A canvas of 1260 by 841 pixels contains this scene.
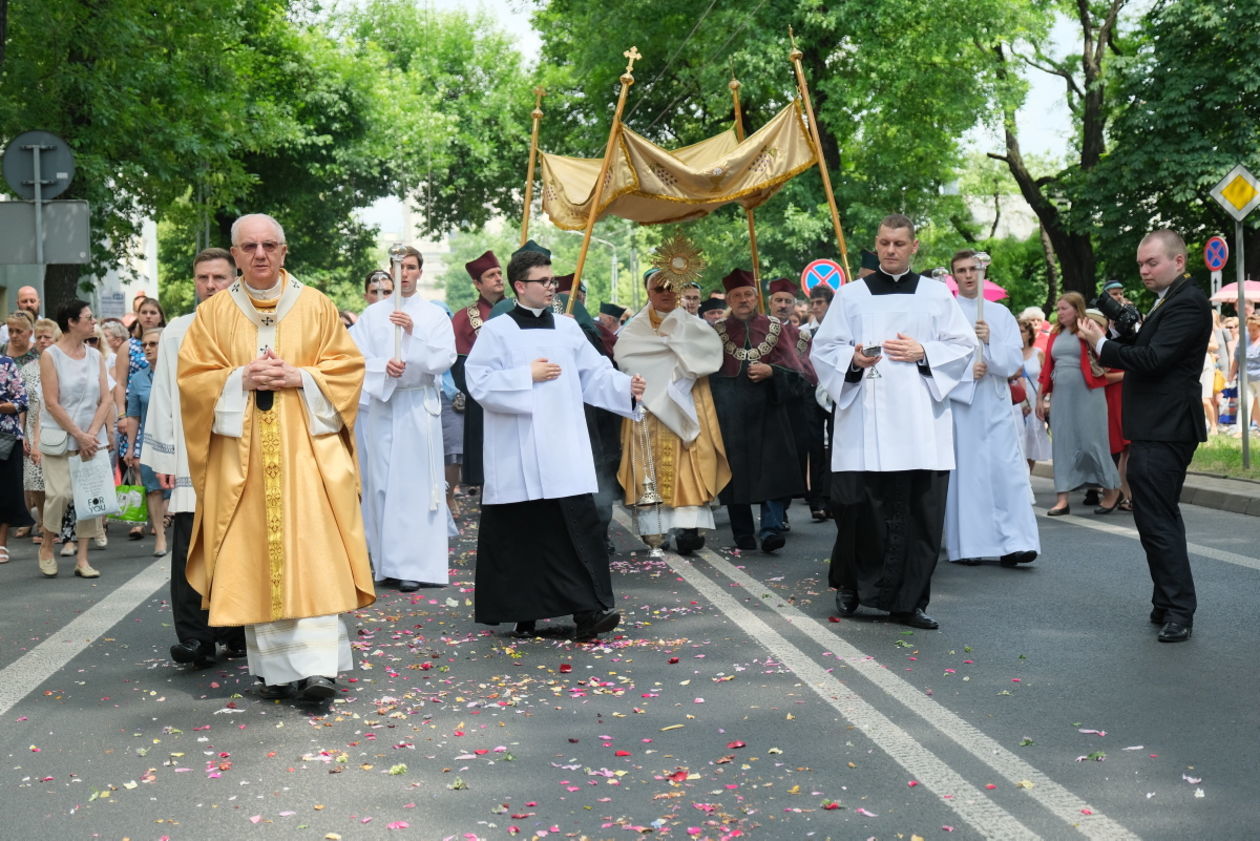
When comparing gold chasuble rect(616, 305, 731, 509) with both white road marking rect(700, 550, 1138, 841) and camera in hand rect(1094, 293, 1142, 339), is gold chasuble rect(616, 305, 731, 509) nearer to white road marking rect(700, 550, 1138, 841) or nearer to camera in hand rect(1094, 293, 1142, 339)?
white road marking rect(700, 550, 1138, 841)

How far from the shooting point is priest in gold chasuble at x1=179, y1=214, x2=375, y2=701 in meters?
6.68

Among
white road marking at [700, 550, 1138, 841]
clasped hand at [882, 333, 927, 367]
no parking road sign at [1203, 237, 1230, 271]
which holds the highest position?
no parking road sign at [1203, 237, 1230, 271]

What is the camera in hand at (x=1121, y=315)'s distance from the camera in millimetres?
7945

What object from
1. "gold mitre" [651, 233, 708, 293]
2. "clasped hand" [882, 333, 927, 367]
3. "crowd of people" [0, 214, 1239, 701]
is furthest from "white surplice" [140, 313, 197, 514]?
"gold mitre" [651, 233, 708, 293]

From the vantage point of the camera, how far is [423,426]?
10.6 meters

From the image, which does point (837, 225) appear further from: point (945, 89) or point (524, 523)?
point (945, 89)

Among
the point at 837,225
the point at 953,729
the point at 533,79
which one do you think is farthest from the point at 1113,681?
the point at 533,79

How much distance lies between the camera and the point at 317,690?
6496 millimetres

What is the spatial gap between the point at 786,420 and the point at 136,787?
750 centimetres

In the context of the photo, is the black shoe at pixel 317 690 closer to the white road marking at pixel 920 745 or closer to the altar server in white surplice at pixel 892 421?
the white road marking at pixel 920 745

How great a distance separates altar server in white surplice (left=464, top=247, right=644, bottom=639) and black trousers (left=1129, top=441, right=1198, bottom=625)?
2607mm

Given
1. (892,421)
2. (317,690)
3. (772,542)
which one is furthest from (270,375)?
(772,542)

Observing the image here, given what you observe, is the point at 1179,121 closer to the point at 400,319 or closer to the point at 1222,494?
the point at 1222,494

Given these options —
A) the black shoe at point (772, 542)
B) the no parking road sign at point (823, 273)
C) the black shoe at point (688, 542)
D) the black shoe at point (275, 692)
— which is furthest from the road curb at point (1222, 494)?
the no parking road sign at point (823, 273)
